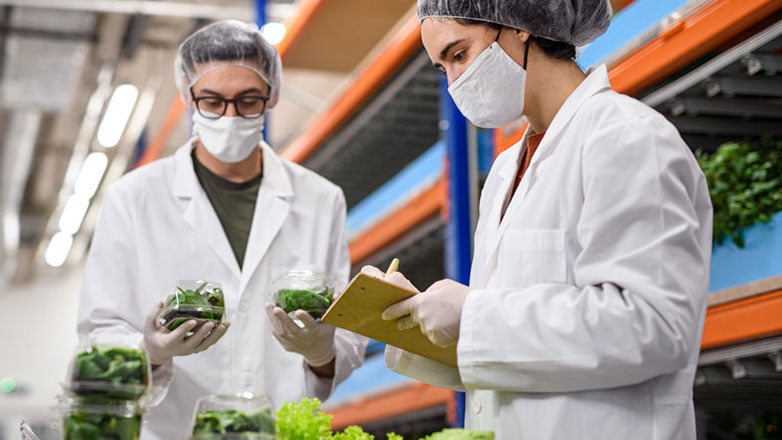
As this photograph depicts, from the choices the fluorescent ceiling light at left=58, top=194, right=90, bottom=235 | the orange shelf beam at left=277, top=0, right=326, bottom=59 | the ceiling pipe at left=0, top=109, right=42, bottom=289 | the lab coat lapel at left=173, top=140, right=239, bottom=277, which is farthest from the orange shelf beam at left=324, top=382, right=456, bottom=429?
the fluorescent ceiling light at left=58, top=194, right=90, bottom=235

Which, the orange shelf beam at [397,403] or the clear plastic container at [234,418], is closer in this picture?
the clear plastic container at [234,418]

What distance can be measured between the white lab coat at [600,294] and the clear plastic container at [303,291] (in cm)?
63

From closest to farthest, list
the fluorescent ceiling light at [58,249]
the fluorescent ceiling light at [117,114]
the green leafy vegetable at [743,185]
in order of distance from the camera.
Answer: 1. the green leafy vegetable at [743,185]
2. the fluorescent ceiling light at [117,114]
3. the fluorescent ceiling light at [58,249]

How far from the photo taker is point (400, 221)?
20.9 ft

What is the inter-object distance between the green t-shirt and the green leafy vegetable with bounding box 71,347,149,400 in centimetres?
134

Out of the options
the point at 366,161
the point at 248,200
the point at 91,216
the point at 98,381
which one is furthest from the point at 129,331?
the point at 91,216

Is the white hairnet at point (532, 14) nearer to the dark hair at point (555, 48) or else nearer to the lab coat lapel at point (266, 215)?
the dark hair at point (555, 48)

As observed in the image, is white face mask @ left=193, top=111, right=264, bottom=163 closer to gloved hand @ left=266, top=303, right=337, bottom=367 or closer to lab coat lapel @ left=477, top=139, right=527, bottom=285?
gloved hand @ left=266, top=303, right=337, bottom=367

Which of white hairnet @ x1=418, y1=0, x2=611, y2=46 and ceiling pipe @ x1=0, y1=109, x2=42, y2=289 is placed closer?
white hairnet @ x1=418, y1=0, x2=611, y2=46

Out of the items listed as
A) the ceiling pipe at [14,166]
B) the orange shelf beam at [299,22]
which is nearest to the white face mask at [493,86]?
the orange shelf beam at [299,22]

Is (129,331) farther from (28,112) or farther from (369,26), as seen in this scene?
(28,112)

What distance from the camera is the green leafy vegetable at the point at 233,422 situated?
1.48 meters

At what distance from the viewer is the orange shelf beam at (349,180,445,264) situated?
5.79 m

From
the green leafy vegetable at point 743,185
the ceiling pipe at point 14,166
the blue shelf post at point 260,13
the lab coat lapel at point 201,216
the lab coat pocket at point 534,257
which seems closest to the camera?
the lab coat pocket at point 534,257
